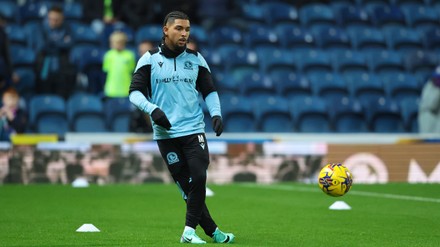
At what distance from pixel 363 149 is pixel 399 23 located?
24.4 ft

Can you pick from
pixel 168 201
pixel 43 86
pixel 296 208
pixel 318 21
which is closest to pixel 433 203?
pixel 296 208

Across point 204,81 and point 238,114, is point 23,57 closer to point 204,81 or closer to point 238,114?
point 238,114

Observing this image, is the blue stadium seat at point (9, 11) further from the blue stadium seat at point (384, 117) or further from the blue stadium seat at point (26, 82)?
the blue stadium seat at point (384, 117)

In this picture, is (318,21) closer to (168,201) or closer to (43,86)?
(43,86)

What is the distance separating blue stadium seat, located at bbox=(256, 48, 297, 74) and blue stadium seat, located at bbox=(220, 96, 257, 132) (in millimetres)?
1571

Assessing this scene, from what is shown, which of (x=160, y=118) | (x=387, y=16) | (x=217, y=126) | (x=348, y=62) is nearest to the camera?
(x=160, y=118)

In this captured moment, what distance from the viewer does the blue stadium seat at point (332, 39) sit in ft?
71.2

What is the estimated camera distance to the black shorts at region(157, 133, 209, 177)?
8.12m

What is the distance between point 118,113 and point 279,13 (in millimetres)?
6023

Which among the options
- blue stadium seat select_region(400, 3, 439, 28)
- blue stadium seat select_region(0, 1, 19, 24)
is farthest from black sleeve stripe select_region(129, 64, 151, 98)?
blue stadium seat select_region(400, 3, 439, 28)

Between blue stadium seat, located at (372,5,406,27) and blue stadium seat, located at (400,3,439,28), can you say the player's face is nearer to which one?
blue stadium seat, located at (372,5,406,27)

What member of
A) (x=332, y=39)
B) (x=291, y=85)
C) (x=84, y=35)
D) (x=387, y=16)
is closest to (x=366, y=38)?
(x=332, y=39)

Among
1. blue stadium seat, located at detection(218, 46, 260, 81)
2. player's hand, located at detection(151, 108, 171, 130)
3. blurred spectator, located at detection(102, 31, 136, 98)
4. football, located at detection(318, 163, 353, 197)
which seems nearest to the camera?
player's hand, located at detection(151, 108, 171, 130)

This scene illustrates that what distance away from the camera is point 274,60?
20.6m
